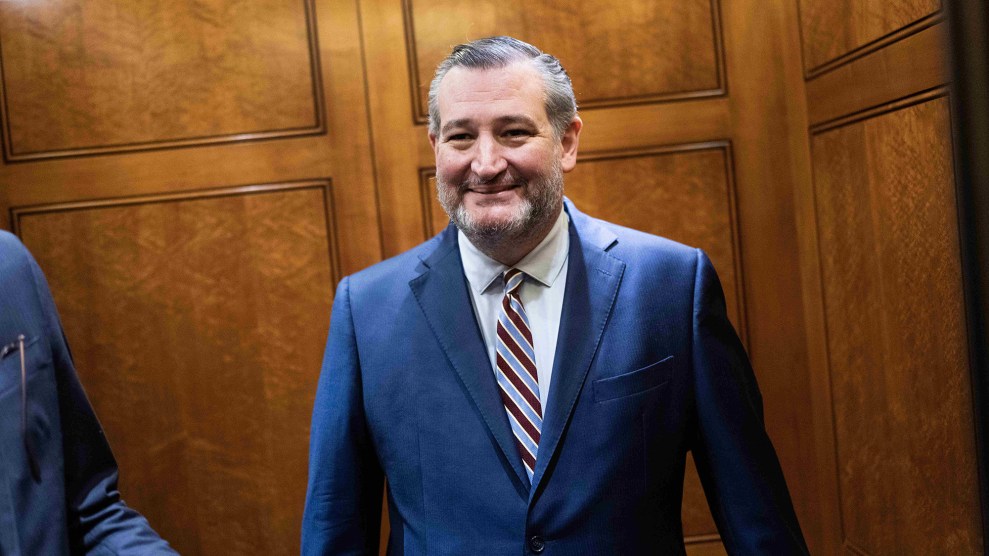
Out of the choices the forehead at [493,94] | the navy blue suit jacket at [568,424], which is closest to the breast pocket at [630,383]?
the navy blue suit jacket at [568,424]

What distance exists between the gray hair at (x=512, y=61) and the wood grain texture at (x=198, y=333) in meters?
1.25

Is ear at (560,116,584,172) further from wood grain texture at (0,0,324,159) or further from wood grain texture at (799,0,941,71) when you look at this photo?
wood grain texture at (0,0,324,159)

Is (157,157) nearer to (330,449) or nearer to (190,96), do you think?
(190,96)

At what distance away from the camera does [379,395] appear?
165cm

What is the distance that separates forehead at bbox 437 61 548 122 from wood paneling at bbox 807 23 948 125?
937mm

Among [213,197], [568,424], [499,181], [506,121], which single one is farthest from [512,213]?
[213,197]

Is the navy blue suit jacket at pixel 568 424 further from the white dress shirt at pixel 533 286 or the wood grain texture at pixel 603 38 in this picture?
the wood grain texture at pixel 603 38

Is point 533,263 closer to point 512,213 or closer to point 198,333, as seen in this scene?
point 512,213

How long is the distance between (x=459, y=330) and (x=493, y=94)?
1.41ft

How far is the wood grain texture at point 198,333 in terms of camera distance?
111 inches

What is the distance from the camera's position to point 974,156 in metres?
0.38

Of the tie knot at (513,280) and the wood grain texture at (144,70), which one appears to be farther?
the wood grain texture at (144,70)

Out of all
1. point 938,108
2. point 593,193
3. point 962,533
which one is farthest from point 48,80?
point 962,533

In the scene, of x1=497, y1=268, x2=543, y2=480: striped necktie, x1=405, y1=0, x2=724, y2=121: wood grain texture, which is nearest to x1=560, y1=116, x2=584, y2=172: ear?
x1=497, y1=268, x2=543, y2=480: striped necktie
